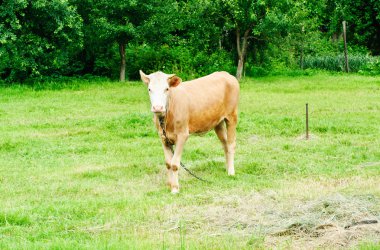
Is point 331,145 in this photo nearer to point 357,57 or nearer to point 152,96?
point 152,96

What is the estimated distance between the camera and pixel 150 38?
33000mm

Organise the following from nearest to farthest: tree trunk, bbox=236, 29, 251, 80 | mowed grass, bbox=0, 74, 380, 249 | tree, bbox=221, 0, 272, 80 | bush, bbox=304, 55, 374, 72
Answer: mowed grass, bbox=0, 74, 380, 249
tree, bbox=221, 0, 272, 80
tree trunk, bbox=236, 29, 251, 80
bush, bbox=304, 55, 374, 72

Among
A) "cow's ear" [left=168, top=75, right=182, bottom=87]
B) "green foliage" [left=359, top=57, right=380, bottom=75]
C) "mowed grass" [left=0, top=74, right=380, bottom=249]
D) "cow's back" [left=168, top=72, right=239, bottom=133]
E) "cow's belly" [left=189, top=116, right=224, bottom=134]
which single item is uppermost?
"cow's ear" [left=168, top=75, right=182, bottom=87]

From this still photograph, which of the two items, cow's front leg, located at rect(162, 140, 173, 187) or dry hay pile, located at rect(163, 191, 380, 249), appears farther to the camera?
cow's front leg, located at rect(162, 140, 173, 187)

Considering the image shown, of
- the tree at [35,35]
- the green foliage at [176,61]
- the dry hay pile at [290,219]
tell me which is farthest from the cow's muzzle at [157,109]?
the green foliage at [176,61]

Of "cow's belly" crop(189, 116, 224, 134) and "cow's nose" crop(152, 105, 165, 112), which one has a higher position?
"cow's nose" crop(152, 105, 165, 112)

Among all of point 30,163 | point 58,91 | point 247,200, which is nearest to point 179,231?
point 247,200

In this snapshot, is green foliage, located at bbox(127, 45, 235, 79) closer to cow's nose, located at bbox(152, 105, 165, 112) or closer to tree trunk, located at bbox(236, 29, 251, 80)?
tree trunk, located at bbox(236, 29, 251, 80)

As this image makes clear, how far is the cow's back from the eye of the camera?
11547 mm

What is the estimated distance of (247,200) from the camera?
31.4 ft

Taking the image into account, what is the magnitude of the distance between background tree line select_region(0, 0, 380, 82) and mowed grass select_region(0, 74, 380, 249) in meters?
7.28

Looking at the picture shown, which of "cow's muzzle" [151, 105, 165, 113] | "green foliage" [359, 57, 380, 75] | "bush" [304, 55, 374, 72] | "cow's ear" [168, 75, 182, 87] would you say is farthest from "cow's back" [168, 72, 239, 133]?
"bush" [304, 55, 374, 72]

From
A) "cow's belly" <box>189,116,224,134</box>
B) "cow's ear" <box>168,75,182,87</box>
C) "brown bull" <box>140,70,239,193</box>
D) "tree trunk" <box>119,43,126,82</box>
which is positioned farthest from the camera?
"tree trunk" <box>119,43,126,82</box>

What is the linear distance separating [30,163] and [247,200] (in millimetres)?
5857
